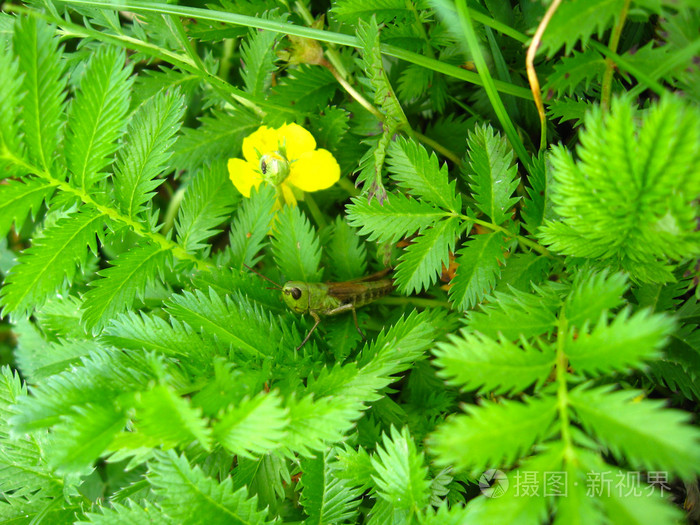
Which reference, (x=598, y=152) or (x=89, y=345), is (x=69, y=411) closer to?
(x=89, y=345)

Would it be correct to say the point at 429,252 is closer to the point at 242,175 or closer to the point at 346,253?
the point at 346,253

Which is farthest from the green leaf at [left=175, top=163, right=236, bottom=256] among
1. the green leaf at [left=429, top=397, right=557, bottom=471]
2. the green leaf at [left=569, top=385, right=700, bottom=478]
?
the green leaf at [left=569, top=385, right=700, bottom=478]

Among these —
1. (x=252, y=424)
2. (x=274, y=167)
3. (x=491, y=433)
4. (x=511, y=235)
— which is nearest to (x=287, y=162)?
(x=274, y=167)

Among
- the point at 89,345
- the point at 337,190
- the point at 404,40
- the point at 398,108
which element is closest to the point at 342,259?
the point at 337,190

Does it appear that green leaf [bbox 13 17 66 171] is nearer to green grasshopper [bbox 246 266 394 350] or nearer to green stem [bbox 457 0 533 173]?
green grasshopper [bbox 246 266 394 350]

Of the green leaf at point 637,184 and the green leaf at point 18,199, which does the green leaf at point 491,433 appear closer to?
the green leaf at point 637,184

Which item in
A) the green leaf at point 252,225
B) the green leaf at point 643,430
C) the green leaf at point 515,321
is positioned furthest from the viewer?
the green leaf at point 252,225

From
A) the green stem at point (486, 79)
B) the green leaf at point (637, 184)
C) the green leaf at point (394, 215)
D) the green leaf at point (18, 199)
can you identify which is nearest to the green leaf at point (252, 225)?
the green leaf at point (394, 215)

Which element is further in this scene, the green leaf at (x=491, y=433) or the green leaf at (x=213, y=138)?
the green leaf at (x=213, y=138)
